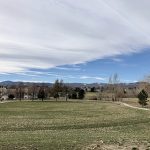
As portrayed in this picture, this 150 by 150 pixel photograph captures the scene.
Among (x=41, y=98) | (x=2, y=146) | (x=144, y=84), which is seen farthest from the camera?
(x=41, y=98)

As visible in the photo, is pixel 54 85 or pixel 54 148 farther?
pixel 54 85

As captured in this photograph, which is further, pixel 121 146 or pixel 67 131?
pixel 67 131

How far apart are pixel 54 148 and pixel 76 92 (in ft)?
561

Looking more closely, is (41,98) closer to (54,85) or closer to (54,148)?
(54,85)

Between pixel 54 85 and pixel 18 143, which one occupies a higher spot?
pixel 54 85

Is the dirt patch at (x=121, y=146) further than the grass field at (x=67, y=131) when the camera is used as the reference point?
No

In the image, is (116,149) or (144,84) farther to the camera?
(144,84)

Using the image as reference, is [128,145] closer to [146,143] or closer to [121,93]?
[146,143]

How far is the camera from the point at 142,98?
3863 inches

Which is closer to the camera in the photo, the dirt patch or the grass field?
the dirt patch

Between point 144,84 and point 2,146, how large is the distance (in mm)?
131521

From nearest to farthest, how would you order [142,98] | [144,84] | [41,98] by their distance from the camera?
[142,98]
[144,84]
[41,98]

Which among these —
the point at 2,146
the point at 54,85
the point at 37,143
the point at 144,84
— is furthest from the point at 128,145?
the point at 54,85

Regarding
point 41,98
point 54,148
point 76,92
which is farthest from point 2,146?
point 76,92
